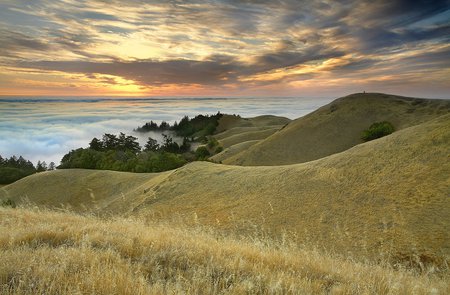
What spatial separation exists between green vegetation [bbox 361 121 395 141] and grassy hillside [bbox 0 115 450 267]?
31061 millimetres

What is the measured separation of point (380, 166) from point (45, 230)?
15.0 meters

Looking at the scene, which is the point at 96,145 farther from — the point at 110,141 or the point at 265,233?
the point at 265,233

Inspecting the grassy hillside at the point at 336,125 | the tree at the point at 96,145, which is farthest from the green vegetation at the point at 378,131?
the tree at the point at 96,145

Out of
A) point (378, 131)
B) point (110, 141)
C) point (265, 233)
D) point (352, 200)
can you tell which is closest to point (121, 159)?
point (110, 141)

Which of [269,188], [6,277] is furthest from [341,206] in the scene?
[6,277]

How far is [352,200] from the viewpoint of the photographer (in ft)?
47.4

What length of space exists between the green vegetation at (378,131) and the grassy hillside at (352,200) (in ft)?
102

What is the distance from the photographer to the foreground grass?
4.16 metres

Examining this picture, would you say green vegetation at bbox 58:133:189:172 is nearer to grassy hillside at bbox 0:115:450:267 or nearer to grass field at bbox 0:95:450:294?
grass field at bbox 0:95:450:294

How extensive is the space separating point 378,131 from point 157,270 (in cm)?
4923

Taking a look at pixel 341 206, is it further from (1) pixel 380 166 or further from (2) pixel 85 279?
(2) pixel 85 279

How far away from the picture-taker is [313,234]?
1299 centimetres

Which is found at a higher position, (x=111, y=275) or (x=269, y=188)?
(x=111, y=275)

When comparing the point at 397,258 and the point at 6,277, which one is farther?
the point at 397,258
